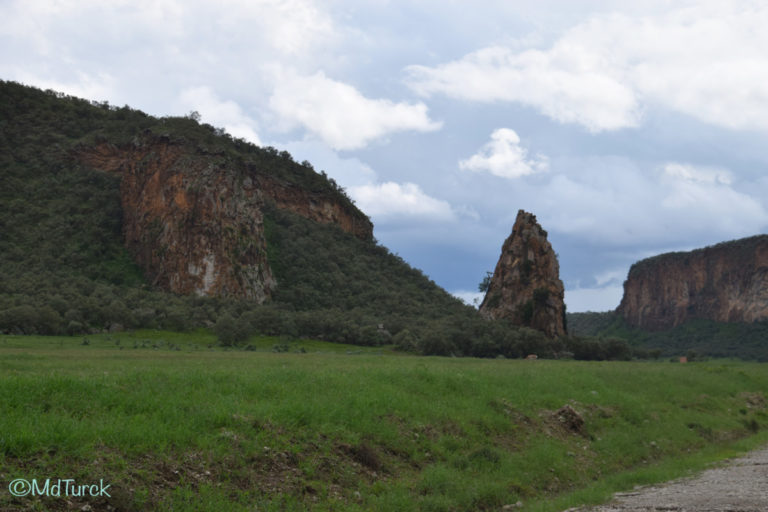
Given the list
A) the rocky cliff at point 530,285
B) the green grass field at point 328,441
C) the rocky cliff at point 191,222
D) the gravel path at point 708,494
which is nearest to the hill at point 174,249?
the rocky cliff at point 191,222

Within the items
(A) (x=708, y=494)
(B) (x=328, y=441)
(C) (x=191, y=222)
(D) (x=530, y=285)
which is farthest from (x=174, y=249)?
(A) (x=708, y=494)

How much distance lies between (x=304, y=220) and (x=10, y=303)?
275 ft

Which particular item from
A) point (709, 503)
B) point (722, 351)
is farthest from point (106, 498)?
point (722, 351)

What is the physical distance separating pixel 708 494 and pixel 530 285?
316 ft

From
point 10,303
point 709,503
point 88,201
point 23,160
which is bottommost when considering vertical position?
point 709,503

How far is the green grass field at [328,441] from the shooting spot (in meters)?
11.6

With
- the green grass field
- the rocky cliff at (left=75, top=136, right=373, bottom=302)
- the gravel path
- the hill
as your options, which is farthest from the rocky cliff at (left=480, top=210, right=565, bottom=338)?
the gravel path

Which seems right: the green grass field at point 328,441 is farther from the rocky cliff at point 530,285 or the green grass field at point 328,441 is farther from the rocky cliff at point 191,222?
A: the rocky cliff at point 191,222

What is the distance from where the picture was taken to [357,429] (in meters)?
17.1

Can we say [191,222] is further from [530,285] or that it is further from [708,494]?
[708,494]

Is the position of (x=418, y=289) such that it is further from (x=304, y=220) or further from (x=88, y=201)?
(x=88, y=201)

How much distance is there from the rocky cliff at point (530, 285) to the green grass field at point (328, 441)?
260ft

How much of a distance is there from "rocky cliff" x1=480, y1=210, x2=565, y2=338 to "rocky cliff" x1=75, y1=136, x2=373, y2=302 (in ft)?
151

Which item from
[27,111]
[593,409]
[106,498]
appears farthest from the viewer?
[27,111]
